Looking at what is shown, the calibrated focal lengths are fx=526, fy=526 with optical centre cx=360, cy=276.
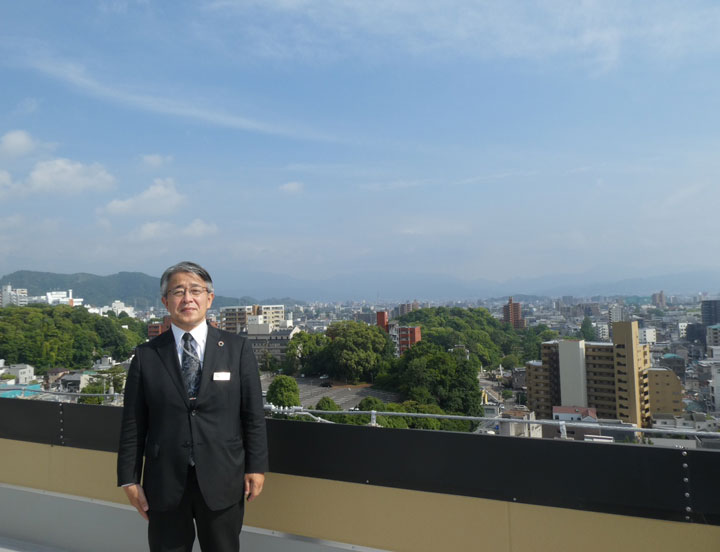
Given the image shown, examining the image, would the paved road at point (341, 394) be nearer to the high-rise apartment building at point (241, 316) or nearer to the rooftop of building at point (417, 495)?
the high-rise apartment building at point (241, 316)

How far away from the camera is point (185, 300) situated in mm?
1457

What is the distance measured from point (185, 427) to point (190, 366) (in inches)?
6.4

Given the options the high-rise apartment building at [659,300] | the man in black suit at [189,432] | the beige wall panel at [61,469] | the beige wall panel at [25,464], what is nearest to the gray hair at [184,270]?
the man in black suit at [189,432]

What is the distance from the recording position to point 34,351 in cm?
4019

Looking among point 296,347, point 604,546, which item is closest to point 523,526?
point 604,546

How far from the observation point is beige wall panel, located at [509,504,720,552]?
50.9 inches

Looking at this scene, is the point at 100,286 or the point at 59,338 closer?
the point at 59,338

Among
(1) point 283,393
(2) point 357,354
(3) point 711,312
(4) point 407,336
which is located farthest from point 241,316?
(3) point 711,312

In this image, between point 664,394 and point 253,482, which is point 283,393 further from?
point 253,482

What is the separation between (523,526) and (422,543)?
32 centimetres

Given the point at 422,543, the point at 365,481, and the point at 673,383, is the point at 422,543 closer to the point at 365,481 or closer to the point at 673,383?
the point at 365,481

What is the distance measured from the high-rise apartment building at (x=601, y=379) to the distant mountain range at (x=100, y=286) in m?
77.3

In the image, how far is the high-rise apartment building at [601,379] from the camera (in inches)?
1245

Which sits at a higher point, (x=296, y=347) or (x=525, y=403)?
(x=296, y=347)
